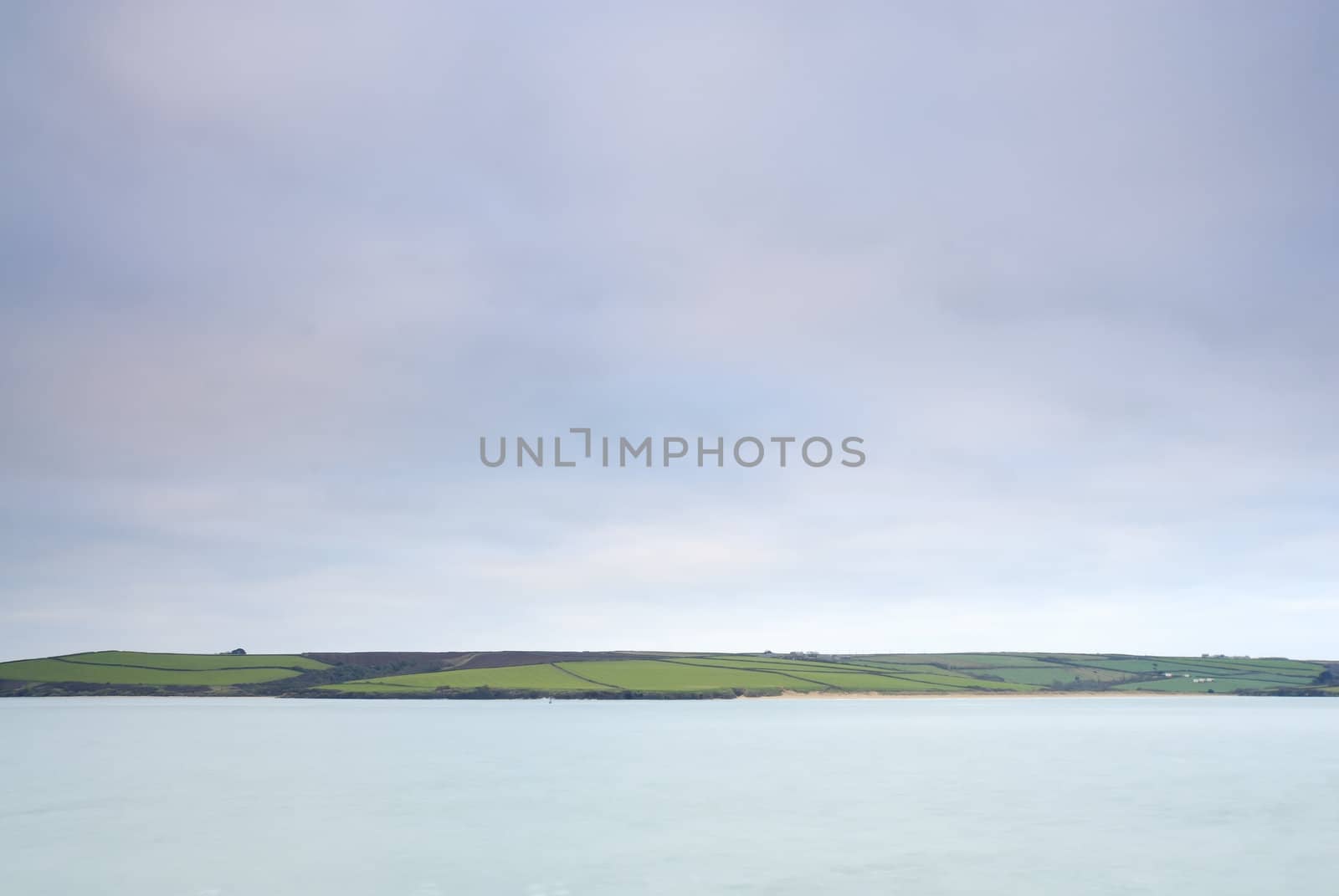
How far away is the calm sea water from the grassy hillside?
81387mm

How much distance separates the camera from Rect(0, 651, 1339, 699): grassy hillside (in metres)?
152

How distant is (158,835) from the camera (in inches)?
1180

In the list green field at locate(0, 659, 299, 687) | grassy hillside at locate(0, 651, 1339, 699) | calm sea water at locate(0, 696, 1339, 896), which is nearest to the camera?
calm sea water at locate(0, 696, 1339, 896)

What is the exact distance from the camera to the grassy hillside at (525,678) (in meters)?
152

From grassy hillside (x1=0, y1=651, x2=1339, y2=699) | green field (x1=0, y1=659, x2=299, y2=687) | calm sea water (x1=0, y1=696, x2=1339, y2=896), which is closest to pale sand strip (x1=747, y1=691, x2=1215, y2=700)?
grassy hillside (x1=0, y1=651, x2=1339, y2=699)

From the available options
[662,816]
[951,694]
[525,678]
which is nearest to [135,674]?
[525,678]

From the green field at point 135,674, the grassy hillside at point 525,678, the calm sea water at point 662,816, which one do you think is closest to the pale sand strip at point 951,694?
the grassy hillside at point 525,678

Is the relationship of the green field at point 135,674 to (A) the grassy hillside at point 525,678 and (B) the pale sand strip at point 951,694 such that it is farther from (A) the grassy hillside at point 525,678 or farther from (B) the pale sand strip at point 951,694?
(B) the pale sand strip at point 951,694

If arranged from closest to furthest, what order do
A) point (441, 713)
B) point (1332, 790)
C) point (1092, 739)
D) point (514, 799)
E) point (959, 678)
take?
point (514, 799) → point (1332, 790) → point (1092, 739) → point (441, 713) → point (959, 678)

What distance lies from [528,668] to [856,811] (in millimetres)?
136664

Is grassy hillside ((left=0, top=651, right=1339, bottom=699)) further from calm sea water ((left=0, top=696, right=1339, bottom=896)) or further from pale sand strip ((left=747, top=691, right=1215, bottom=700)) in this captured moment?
calm sea water ((left=0, top=696, right=1339, bottom=896))

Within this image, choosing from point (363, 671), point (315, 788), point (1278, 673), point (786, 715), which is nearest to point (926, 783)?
point (315, 788)

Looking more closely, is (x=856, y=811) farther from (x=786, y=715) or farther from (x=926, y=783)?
(x=786, y=715)

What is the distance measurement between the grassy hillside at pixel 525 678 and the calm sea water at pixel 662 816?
8139 cm
